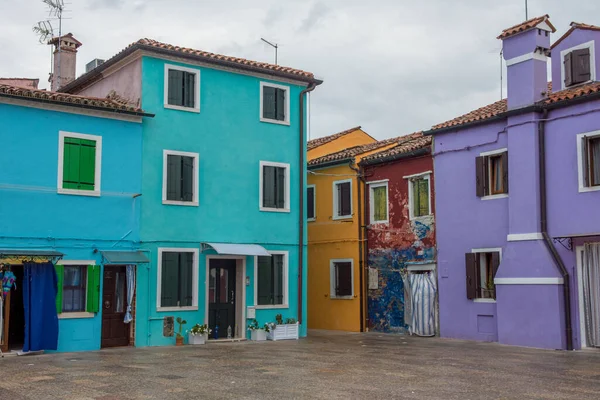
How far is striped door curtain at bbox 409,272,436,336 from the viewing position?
72.5ft

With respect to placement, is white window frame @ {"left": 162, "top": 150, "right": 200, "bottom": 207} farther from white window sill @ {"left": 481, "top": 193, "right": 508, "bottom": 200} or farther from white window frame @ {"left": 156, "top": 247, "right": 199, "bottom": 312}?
white window sill @ {"left": 481, "top": 193, "right": 508, "bottom": 200}

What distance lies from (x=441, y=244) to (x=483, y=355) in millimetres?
5652

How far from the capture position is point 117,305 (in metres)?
19.2

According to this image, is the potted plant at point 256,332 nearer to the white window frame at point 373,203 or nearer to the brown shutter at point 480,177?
the white window frame at point 373,203

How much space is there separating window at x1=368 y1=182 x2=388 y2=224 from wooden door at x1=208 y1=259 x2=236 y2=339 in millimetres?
5629

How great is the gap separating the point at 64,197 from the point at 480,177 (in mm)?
11286

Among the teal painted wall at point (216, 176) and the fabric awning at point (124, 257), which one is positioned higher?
the teal painted wall at point (216, 176)

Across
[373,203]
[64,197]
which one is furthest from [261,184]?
[64,197]

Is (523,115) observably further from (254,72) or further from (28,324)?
(28,324)

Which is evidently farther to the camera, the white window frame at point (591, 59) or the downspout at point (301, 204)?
the downspout at point (301, 204)

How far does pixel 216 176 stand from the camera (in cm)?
2103

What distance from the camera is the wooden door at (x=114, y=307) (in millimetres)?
18984

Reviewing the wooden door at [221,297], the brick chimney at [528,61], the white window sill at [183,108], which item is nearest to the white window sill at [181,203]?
the wooden door at [221,297]

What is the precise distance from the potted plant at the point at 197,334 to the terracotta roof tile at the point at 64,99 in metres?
6.04
